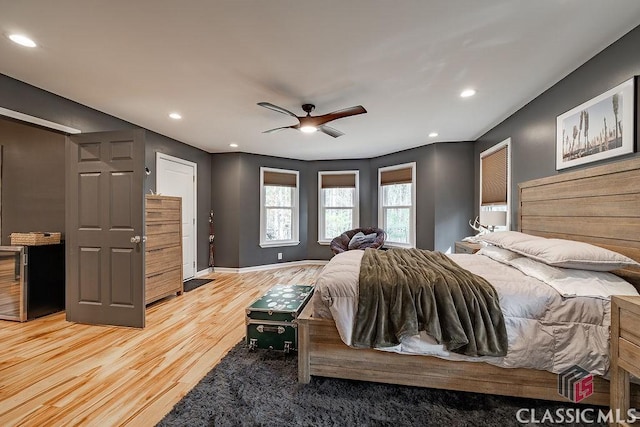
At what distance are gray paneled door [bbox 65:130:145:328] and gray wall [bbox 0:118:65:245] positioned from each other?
2.28 feet

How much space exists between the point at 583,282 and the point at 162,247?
14.2ft

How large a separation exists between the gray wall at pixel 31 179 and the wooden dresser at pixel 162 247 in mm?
1004

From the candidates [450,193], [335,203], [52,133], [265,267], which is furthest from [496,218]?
[52,133]

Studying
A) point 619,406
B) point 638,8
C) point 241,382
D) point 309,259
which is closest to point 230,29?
point 241,382

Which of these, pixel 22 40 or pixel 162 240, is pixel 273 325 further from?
pixel 22 40

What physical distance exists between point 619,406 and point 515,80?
260 centimetres

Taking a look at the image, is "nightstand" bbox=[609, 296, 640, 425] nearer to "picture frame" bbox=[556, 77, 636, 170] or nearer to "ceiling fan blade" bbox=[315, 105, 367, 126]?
"picture frame" bbox=[556, 77, 636, 170]

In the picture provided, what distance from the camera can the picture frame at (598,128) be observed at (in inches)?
75.6

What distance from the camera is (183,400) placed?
1719 mm

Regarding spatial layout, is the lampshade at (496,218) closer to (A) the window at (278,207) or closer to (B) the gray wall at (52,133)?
(A) the window at (278,207)

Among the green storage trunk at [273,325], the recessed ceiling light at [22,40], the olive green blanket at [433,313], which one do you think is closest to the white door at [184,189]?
the recessed ceiling light at [22,40]

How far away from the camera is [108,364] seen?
215 centimetres

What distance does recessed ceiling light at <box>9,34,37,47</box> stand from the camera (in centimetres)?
193

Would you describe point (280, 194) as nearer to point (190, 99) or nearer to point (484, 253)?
point (190, 99)
